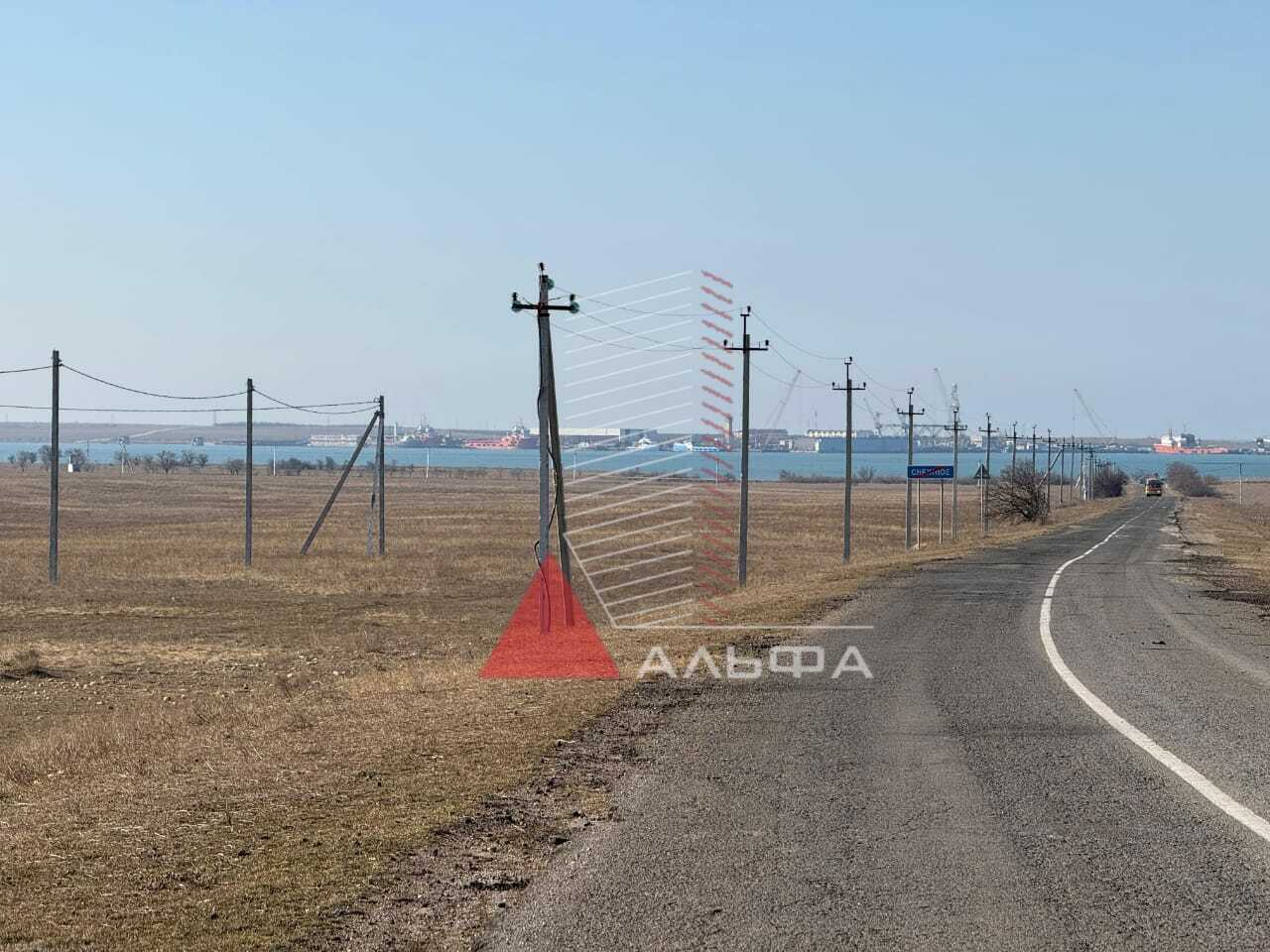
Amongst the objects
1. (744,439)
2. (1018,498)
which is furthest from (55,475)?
(1018,498)

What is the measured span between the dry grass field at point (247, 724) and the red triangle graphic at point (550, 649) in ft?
1.18

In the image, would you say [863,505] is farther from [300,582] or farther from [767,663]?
[767,663]

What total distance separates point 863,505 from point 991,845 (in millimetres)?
103737

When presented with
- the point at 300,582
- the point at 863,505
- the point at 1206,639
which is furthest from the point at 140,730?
the point at 863,505

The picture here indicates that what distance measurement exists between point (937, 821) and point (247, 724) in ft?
23.9

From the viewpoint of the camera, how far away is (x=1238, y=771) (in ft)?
31.2

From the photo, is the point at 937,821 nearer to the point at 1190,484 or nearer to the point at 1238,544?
the point at 1238,544

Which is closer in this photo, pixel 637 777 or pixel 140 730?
pixel 637 777

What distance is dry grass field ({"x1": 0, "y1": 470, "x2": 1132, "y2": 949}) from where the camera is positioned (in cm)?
686

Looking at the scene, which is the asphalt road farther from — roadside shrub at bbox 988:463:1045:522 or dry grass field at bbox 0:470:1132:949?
roadside shrub at bbox 988:463:1045:522

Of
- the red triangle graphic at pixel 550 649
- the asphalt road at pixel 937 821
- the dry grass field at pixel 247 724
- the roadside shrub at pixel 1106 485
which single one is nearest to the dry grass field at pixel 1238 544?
the dry grass field at pixel 247 724

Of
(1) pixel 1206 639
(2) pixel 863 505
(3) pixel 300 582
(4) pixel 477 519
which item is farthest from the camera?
(2) pixel 863 505

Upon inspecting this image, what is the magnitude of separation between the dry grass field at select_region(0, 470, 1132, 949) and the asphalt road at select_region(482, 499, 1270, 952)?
1221 millimetres

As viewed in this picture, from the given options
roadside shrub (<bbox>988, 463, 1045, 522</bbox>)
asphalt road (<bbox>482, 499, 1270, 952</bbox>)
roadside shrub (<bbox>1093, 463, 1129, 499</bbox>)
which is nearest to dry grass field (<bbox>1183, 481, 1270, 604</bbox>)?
roadside shrub (<bbox>988, 463, 1045, 522</bbox>)
